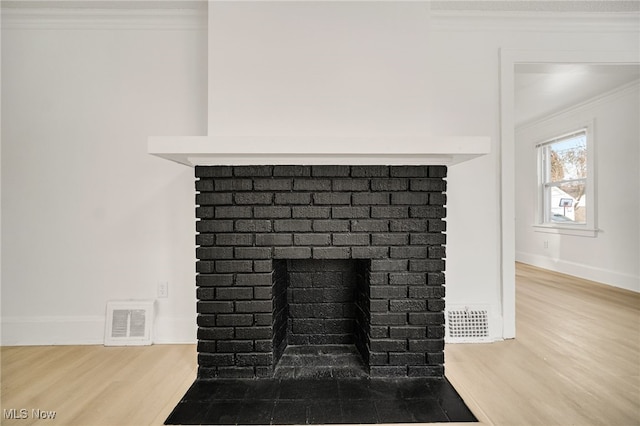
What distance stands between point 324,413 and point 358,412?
0.16 meters

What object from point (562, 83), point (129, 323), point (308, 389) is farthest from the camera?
point (562, 83)

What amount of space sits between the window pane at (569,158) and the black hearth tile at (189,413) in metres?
5.18

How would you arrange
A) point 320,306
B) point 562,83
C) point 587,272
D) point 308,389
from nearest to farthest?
point 308,389, point 320,306, point 562,83, point 587,272

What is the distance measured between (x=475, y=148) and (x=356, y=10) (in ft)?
3.41

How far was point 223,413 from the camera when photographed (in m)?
1.54

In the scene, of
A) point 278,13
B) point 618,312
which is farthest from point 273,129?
point 618,312

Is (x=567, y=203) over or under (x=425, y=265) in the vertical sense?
over

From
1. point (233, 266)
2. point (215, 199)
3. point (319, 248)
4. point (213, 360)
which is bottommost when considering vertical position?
point (213, 360)

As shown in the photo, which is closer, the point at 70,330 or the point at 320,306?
the point at 320,306

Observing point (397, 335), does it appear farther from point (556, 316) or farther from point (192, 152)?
point (556, 316)

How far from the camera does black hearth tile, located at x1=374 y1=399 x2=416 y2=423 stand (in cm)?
149

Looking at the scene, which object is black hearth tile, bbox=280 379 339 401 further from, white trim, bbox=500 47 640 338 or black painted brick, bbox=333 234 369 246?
white trim, bbox=500 47 640 338

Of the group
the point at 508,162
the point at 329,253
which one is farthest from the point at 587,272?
the point at 329,253

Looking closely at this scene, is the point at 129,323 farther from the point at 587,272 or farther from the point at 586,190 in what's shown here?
the point at 586,190
